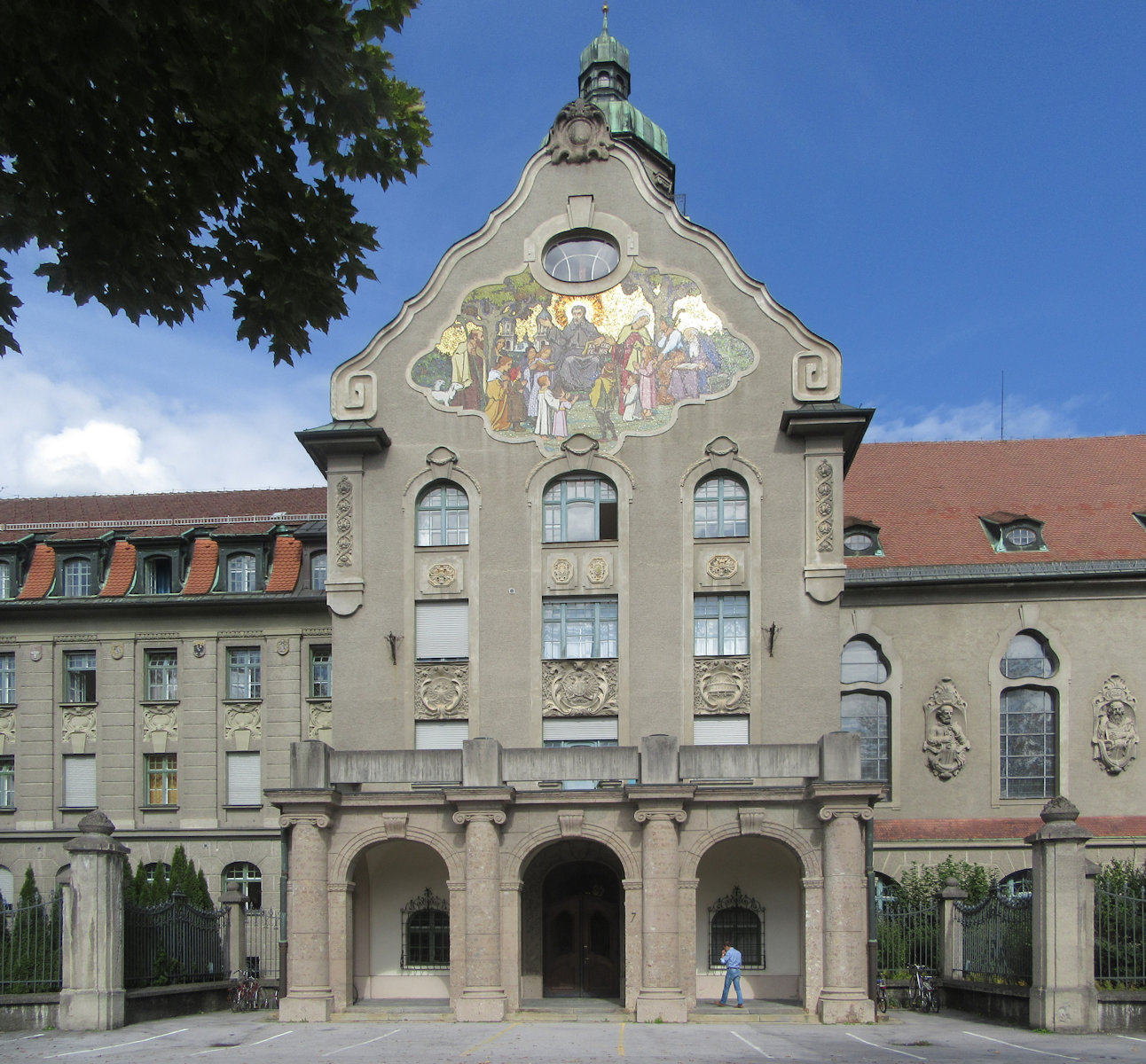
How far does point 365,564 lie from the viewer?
1082 inches

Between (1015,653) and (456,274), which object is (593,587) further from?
(1015,653)

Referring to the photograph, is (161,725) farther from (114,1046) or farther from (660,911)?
(660,911)

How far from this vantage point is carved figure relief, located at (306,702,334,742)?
109 ft

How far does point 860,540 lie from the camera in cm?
3322

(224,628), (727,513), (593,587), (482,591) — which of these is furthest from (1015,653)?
(224,628)

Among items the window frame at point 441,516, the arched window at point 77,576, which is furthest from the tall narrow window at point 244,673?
the window frame at point 441,516

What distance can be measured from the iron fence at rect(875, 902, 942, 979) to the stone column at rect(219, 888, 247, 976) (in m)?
12.6

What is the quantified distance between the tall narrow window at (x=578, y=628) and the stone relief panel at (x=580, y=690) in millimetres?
234

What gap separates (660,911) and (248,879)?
1363 centimetres

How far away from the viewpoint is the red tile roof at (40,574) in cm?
3497

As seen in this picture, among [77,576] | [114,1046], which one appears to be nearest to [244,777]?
[77,576]

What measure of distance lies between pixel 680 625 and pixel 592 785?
361 cm

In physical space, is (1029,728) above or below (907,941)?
above

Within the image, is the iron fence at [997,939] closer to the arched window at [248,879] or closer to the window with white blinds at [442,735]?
the window with white blinds at [442,735]
